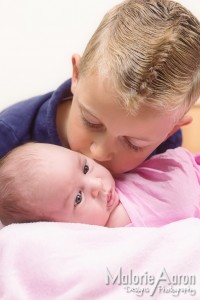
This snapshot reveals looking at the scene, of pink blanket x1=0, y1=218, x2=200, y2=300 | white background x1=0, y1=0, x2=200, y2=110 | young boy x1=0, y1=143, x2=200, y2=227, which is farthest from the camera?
white background x1=0, y1=0, x2=200, y2=110

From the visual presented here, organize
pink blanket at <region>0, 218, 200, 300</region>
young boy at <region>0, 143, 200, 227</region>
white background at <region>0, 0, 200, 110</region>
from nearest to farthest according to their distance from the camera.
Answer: pink blanket at <region>0, 218, 200, 300</region> < young boy at <region>0, 143, 200, 227</region> < white background at <region>0, 0, 200, 110</region>

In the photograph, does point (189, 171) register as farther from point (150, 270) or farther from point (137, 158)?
point (150, 270)

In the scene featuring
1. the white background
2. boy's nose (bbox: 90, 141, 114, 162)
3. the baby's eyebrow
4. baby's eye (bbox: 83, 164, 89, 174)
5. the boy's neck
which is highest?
the white background

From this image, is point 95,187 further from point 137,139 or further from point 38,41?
point 38,41

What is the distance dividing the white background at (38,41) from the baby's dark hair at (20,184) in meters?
0.48

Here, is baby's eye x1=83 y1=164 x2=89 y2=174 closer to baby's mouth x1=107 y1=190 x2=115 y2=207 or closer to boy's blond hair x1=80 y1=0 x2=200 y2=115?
baby's mouth x1=107 y1=190 x2=115 y2=207

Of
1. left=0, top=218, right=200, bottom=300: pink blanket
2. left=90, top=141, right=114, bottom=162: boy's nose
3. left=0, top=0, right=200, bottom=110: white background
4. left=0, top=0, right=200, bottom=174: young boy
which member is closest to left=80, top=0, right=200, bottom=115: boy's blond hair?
left=0, top=0, right=200, bottom=174: young boy

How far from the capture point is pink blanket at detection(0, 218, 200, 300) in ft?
2.61

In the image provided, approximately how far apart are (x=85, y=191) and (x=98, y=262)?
169 millimetres

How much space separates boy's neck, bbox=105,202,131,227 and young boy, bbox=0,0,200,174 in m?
0.10

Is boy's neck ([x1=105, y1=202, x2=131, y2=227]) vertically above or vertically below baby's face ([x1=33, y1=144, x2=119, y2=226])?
below

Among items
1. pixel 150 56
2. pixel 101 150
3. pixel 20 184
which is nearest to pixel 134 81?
pixel 150 56

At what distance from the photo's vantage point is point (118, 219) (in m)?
0.98

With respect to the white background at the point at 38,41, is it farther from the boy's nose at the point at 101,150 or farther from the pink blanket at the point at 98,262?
the pink blanket at the point at 98,262
